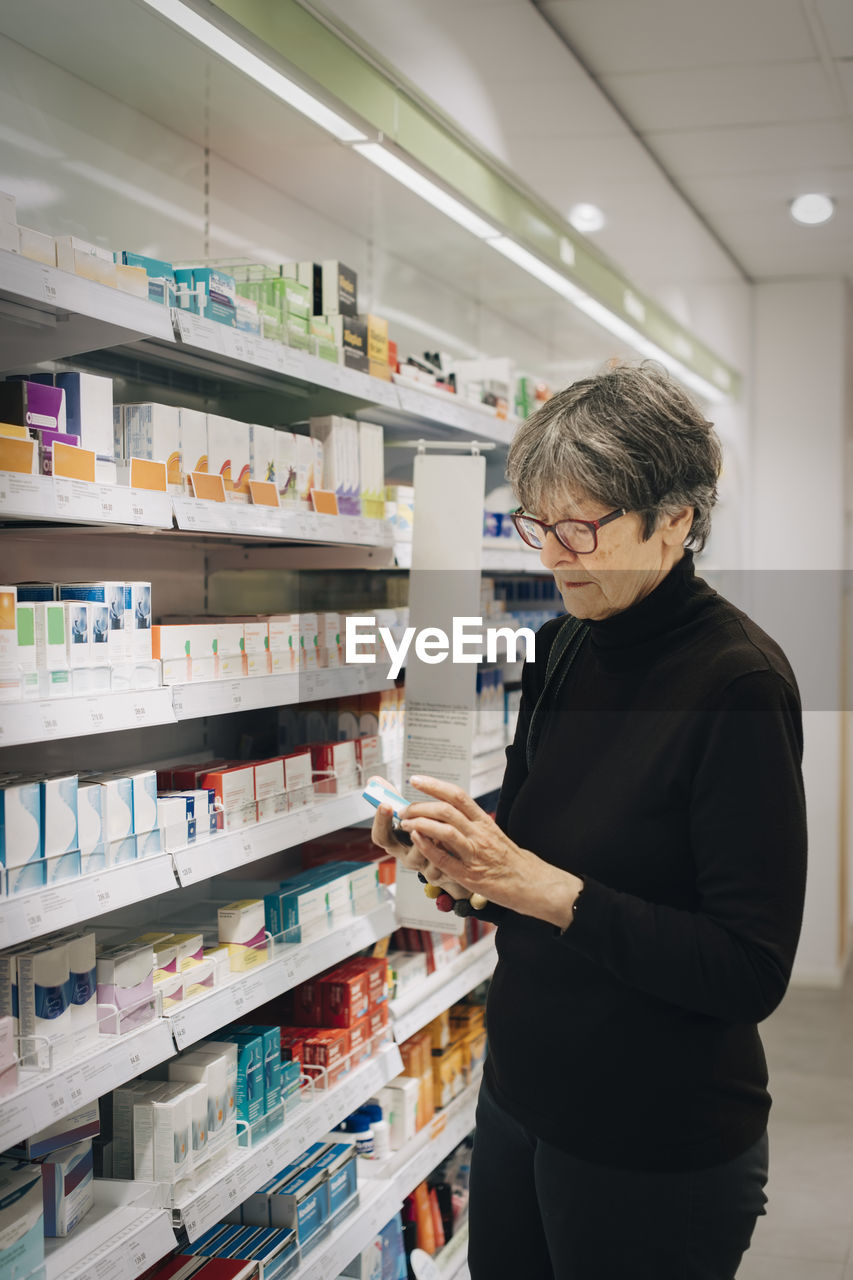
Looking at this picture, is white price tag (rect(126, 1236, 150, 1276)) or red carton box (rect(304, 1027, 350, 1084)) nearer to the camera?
white price tag (rect(126, 1236, 150, 1276))

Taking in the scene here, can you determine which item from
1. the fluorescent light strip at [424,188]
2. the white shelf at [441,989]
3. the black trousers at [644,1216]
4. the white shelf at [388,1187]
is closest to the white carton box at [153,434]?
the fluorescent light strip at [424,188]

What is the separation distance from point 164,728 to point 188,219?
1.28 metres

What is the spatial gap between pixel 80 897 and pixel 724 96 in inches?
157

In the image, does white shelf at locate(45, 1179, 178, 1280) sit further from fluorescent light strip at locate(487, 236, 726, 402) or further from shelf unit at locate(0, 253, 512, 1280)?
fluorescent light strip at locate(487, 236, 726, 402)

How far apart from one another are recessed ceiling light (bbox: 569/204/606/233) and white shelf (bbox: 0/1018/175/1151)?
3.88 metres

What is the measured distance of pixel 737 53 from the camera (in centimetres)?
412

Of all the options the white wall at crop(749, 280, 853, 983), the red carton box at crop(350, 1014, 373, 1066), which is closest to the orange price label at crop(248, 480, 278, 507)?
the red carton box at crop(350, 1014, 373, 1066)

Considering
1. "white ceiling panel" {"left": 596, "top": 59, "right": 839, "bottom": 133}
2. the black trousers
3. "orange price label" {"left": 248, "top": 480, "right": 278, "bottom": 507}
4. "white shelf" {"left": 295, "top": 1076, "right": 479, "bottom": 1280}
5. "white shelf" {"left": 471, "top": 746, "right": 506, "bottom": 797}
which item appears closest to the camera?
the black trousers

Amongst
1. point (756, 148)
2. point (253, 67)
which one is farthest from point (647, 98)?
point (253, 67)

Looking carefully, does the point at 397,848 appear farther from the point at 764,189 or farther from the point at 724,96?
the point at 764,189

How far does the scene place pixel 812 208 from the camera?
19.0 feet

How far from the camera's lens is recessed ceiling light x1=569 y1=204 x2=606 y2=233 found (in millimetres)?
4973

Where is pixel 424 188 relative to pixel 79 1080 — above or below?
above

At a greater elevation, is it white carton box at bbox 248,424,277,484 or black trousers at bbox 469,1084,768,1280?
white carton box at bbox 248,424,277,484
